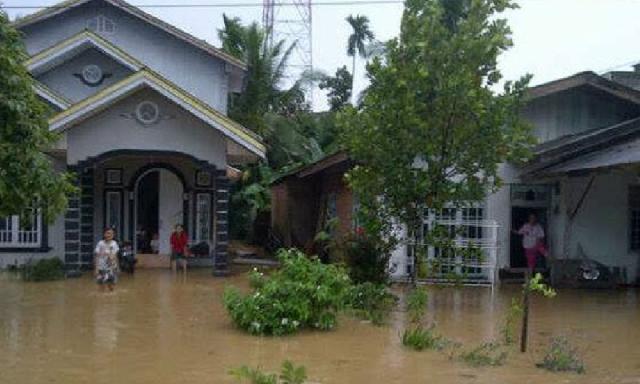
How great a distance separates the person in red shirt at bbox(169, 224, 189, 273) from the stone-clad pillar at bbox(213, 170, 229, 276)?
1302 mm

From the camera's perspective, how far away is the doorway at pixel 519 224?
21.1 meters

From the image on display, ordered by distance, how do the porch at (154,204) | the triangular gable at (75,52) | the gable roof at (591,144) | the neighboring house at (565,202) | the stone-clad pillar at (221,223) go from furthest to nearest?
1. the porch at (154,204)
2. the triangular gable at (75,52)
3. the neighboring house at (565,202)
4. the stone-clad pillar at (221,223)
5. the gable roof at (591,144)

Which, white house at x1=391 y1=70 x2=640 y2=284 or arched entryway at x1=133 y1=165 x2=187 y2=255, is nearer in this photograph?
white house at x1=391 y1=70 x2=640 y2=284

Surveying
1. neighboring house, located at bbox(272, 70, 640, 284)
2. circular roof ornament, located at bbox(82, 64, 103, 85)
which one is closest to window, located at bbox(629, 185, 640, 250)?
neighboring house, located at bbox(272, 70, 640, 284)

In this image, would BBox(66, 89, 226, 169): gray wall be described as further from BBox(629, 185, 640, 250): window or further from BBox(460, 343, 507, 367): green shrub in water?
BBox(460, 343, 507, 367): green shrub in water

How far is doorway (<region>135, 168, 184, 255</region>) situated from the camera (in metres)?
22.6

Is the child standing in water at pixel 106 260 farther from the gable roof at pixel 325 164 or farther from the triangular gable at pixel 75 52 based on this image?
the triangular gable at pixel 75 52

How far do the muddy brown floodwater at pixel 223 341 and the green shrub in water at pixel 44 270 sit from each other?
59.1 inches

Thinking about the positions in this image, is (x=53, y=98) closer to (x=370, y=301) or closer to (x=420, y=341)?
(x=370, y=301)

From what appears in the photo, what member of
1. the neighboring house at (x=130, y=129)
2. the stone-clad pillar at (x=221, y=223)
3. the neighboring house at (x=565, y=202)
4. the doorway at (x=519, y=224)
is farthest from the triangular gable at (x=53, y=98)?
the doorway at (x=519, y=224)

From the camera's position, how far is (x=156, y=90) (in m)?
19.2

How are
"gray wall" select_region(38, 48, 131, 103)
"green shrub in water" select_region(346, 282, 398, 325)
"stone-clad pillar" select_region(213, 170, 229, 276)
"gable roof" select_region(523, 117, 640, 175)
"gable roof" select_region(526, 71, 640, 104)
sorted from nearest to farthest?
"green shrub in water" select_region(346, 282, 398, 325), "gable roof" select_region(523, 117, 640, 175), "stone-clad pillar" select_region(213, 170, 229, 276), "gable roof" select_region(526, 71, 640, 104), "gray wall" select_region(38, 48, 131, 103)

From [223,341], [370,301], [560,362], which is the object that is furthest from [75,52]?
[560,362]

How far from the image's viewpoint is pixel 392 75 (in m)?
12.9
